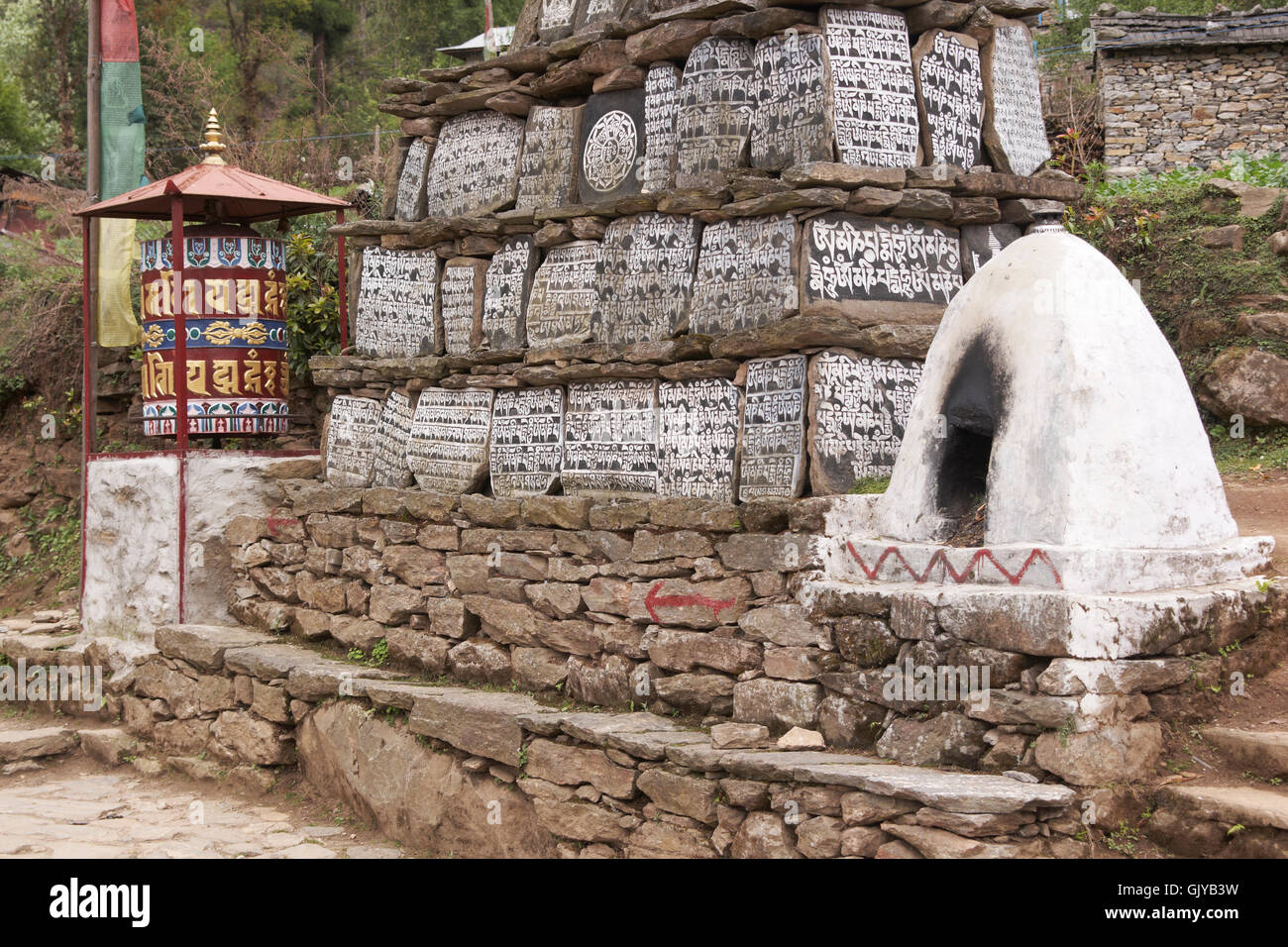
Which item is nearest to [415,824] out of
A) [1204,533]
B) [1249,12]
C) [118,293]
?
[1204,533]

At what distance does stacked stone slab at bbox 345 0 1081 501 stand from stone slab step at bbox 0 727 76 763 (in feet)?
10.4

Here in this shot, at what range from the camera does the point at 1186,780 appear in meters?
4.06

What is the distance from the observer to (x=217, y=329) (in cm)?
793

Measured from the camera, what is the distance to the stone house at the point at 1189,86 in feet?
41.2

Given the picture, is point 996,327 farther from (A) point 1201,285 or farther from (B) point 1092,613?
(A) point 1201,285

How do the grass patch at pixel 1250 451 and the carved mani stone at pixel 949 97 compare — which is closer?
the carved mani stone at pixel 949 97

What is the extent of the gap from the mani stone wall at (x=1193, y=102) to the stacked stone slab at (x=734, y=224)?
25.2 ft

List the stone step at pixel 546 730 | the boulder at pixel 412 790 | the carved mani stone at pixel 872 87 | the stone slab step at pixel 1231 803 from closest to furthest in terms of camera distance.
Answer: the stone slab step at pixel 1231 803 < the stone step at pixel 546 730 < the carved mani stone at pixel 872 87 < the boulder at pixel 412 790

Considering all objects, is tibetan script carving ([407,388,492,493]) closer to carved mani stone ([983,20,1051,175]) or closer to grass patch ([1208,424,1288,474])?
carved mani stone ([983,20,1051,175])

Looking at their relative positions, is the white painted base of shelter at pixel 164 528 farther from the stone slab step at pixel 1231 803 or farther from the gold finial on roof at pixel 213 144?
the stone slab step at pixel 1231 803

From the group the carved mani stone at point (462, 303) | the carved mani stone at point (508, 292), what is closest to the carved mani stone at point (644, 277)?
the carved mani stone at point (508, 292)

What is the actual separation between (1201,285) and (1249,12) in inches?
246

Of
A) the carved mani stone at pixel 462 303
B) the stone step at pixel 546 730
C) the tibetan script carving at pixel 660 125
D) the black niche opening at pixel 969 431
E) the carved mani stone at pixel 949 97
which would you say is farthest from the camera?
the carved mani stone at pixel 462 303

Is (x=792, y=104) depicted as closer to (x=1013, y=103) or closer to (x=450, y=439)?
(x=1013, y=103)
